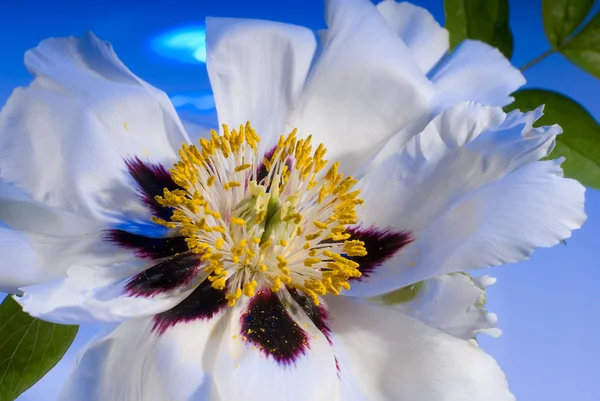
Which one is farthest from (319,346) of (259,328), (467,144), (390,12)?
(390,12)

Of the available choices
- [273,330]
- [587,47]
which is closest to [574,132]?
[587,47]

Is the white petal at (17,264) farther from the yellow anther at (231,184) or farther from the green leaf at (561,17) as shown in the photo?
the green leaf at (561,17)

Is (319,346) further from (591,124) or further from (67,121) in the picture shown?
(591,124)

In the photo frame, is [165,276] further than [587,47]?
No

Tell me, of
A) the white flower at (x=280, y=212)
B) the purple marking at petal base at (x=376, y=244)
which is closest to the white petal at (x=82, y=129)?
the white flower at (x=280, y=212)

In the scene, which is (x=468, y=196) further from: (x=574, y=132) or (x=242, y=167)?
(x=574, y=132)

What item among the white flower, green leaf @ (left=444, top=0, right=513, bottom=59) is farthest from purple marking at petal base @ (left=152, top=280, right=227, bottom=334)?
green leaf @ (left=444, top=0, right=513, bottom=59)
